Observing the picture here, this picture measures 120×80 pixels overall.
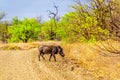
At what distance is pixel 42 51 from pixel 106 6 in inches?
703

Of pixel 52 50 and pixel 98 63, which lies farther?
pixel 52 50

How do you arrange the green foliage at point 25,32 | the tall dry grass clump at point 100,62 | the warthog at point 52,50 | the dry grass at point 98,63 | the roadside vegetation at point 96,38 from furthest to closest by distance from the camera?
the green foliage at point 25,32, the warthog at point 52,50, the dry grass at point 98,63, the tall dry grass clump at point 100,62, the roadside vegetation at point 96,38

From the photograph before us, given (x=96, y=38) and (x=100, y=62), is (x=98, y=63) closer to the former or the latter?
(x=100, y=62)

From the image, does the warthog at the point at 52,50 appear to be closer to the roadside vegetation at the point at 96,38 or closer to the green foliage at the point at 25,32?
the roadside vegetation at the point at 96,38

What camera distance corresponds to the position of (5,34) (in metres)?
98.7

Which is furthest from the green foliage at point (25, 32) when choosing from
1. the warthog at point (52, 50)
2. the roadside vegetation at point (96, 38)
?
the warthog at point (52, 50)

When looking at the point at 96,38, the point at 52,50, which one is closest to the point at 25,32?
the point at 52,50

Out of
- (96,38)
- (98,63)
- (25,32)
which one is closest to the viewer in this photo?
(96,38)

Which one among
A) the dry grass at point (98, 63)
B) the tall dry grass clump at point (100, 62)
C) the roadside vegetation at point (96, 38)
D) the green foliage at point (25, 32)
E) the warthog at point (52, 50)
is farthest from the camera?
the green foliage at point (25, 32)

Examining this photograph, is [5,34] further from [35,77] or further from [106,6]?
[106,6]

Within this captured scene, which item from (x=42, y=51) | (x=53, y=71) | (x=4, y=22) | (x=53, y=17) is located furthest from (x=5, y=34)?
(x=53, y=71)

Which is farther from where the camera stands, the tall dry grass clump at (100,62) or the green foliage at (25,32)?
the green foliage at (25,32)

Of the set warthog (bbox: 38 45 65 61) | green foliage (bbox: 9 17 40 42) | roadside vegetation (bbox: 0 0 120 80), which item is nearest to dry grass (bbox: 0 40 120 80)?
roadside vegetation (bbox: 0 0 120 80)

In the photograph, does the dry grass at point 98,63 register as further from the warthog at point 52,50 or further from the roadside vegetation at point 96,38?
the warthog at point 52,50
